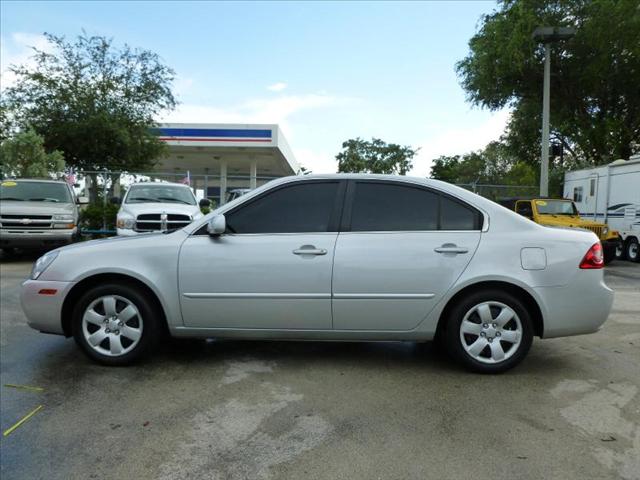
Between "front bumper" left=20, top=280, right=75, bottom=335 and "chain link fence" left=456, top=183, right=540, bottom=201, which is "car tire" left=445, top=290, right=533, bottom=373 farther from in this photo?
"chain link fence" left=456, top=183, right=540, bottom=201

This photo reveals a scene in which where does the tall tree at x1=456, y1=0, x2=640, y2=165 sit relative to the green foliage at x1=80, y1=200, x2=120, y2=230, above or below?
above

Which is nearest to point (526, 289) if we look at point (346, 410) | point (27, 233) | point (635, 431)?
point (635, 431)

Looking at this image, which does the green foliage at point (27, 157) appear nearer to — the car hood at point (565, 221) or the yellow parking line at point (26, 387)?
the yellow parking line at point (26, 387)

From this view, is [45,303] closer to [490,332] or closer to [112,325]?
[112,325]

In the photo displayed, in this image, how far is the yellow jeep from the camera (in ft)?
45.0

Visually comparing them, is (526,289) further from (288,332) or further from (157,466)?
(157,466)

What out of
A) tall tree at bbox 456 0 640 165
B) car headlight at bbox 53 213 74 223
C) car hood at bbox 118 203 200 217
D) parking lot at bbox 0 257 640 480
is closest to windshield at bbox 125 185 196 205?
car hood at bbox 118 203 200 217

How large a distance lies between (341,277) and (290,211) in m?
0.73

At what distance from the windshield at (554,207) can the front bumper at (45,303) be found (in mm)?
12496

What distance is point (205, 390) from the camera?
405 cm

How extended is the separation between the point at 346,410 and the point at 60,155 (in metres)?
16.6

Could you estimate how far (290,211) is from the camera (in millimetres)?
4520

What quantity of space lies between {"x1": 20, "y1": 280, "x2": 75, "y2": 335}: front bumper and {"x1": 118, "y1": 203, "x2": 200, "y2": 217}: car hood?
21.7ft

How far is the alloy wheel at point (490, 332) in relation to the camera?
4289mm
